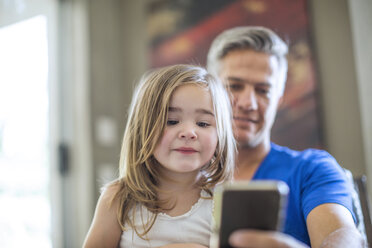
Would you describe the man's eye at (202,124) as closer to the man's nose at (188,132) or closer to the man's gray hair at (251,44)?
the man's nose at (188,132)

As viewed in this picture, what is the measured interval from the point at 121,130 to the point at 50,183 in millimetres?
700

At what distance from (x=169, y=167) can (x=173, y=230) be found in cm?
15

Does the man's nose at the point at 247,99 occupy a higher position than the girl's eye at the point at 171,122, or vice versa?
the man's nose at the point at 247,99

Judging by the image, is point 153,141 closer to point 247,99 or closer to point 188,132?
point 188,132

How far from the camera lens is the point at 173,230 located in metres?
0.82

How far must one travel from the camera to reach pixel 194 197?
2.88 ft

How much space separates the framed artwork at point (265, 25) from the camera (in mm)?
2006

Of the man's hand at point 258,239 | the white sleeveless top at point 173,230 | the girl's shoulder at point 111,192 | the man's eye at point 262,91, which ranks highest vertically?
the man's eye at point 262,91

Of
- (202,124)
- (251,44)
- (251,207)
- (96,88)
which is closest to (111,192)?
(202,124)

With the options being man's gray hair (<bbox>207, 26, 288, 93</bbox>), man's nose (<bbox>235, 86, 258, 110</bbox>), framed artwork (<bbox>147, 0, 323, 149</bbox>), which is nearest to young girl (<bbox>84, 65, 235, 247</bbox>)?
man's nose (<bbox>235, 86, 258, 110</bbox>)

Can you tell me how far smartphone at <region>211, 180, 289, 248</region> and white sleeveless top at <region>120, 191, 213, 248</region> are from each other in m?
0.34

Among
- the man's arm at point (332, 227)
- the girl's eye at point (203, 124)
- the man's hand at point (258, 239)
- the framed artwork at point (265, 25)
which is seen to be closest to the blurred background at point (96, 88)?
the framed artwork at point (265, 25)

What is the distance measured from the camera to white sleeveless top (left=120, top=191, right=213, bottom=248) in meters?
0.82

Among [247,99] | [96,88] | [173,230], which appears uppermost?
[96,88]
